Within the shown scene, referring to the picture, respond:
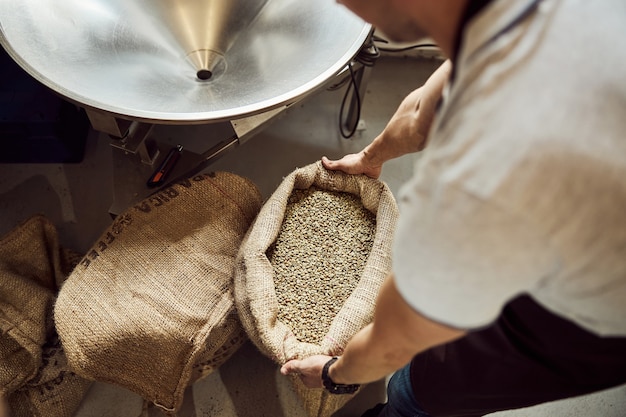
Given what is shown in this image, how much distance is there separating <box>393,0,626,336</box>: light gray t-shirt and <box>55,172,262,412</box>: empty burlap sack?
613 mm

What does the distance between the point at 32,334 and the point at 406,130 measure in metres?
0.76

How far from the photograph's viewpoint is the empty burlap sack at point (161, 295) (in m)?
0.87

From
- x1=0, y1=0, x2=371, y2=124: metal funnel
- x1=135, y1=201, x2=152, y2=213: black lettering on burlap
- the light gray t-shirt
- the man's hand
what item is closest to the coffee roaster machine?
x1=0, y1=0, x2=371, y2=124: metal funnel

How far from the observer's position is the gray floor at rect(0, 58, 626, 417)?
1.09 metres

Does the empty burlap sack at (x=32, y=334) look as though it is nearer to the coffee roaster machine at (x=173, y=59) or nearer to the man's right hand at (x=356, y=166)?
the coffee roaster machine at (x=173, y=59)

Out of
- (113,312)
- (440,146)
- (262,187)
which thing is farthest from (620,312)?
(262,187)

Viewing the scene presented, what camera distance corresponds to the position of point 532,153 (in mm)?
330

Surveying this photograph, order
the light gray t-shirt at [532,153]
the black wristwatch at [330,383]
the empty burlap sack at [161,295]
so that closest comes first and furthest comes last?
the light gray t-shirt at [532,153], the black wristwatch at [330,383], the empty burlap sack at [161,295]

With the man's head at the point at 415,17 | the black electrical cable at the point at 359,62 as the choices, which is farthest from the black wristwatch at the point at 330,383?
the black electrical cable at the point at 359,62

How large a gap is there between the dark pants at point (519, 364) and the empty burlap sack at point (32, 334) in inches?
27.9

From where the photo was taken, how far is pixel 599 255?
356 millimetres

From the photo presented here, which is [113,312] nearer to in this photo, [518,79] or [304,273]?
[304,273]

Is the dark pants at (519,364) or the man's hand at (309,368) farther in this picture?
the man's hand at (309,368)

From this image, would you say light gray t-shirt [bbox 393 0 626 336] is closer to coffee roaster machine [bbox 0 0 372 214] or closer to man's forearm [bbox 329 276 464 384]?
man's forearm [bbox 329 276 464 384]
